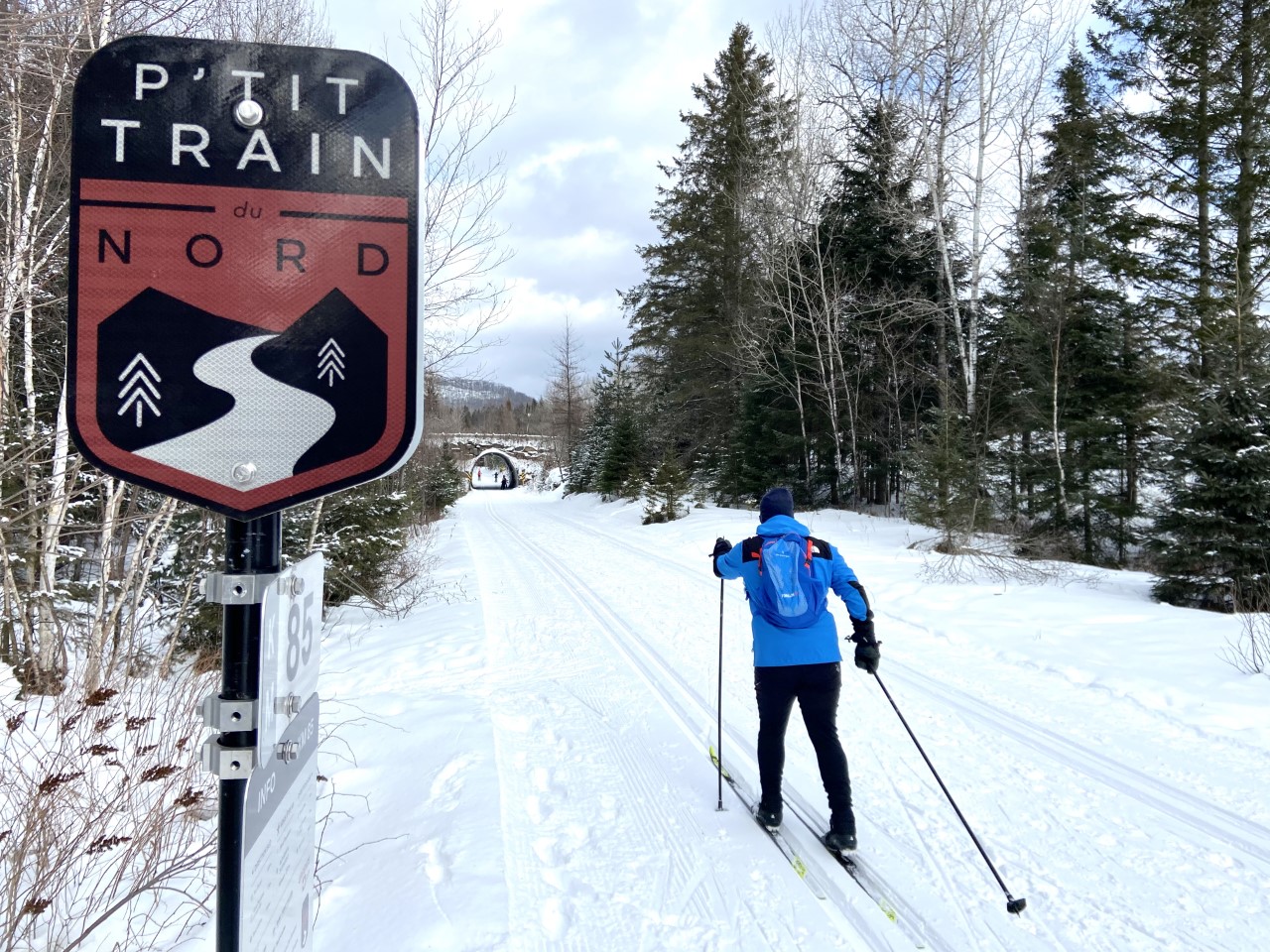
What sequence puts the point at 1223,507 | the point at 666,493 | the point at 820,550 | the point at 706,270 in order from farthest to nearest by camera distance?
the point at 706,270, the point at 666,493, the point at 1223,507, the point at 820,550

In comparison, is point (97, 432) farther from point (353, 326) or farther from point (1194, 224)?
point (1194, 224)

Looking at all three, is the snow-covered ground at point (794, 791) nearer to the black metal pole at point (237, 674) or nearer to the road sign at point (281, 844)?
the road sign at point (281, 844)

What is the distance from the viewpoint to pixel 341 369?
1.27 metres

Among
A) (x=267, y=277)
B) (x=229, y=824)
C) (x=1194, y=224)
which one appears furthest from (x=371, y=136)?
(x=1194, y=224)

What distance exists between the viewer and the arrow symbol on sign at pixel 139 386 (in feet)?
3.92

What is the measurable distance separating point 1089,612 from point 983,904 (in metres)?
6.05

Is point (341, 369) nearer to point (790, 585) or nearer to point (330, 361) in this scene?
point (330, 361)

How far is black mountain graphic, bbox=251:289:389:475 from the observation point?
1250 mm

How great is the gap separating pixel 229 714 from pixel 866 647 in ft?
9.84

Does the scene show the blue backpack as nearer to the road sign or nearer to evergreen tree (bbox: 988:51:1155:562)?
the road sign

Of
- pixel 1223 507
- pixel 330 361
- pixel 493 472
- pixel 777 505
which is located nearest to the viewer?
pixel 330 361

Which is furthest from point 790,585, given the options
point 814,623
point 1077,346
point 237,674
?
point 1077,346

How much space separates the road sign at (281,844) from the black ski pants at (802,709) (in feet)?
8.13

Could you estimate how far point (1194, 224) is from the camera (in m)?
15.4
